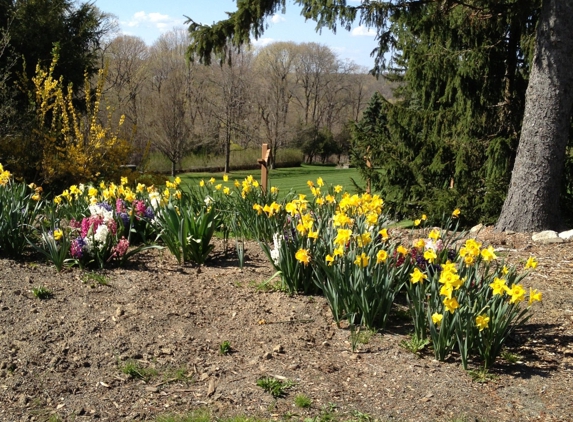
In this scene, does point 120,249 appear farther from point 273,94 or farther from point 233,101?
point 273,94

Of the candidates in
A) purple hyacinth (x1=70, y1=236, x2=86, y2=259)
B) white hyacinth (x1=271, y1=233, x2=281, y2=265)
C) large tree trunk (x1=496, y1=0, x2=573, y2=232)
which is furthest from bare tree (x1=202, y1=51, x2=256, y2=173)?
white hyacinth (x1=271, y1=233, x2=281, y2=265)

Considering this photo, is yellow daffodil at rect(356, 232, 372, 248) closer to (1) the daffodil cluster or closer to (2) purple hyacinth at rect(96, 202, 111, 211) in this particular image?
(1) the daffodil cluster

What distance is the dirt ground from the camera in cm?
291

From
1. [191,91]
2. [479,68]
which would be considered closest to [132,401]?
[479,68]

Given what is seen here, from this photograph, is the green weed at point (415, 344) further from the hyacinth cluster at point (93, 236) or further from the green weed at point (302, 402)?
the hyacinth cluster at point (93, 236)

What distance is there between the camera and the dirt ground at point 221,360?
2.91 meters

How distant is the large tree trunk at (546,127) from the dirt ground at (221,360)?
2354 mm

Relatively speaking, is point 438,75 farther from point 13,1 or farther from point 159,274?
point 13,1

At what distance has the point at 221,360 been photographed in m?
3.35

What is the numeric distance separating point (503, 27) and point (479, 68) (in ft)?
2.54

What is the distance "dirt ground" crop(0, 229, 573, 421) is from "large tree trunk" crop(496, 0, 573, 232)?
235 cm

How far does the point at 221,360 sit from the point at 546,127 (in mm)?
4990

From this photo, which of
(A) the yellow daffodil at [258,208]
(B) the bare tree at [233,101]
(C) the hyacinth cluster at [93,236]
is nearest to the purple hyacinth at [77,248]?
(C) the hyacinth cluster at [93,236]

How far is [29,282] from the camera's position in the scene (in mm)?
4191
